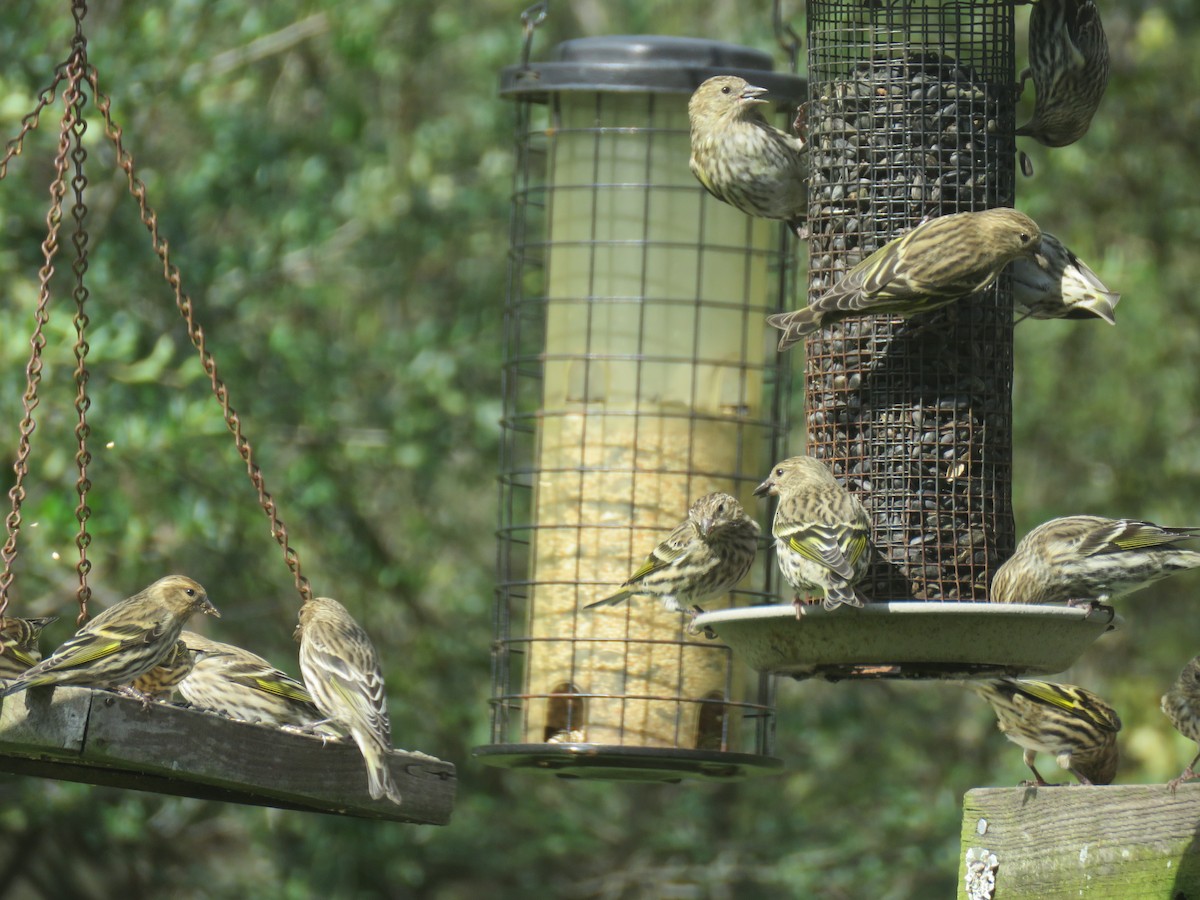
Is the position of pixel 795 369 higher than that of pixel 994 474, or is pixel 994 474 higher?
pixel 795 369

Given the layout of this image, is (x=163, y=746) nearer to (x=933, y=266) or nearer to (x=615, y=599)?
(x=615, y=599)

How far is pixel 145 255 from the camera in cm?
1370

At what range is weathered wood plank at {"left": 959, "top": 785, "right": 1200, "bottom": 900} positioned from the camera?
18.3 ft

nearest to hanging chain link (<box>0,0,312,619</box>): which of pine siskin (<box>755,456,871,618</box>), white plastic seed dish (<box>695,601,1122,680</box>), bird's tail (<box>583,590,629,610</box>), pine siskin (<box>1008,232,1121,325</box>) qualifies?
bird's tail (<box>583,590,629,610</box>)

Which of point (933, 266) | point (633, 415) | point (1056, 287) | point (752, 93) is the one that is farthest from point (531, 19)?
point (933, 266)

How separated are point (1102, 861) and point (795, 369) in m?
9.74

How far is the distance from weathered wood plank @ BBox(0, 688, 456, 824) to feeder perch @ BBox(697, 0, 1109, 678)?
193 cm

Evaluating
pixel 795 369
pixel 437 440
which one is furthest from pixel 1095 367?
pixel 437 440

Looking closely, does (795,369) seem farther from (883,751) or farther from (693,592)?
(693,592)

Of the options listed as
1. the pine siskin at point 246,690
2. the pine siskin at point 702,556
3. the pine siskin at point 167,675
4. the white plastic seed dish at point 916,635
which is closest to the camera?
the white plastic seed dish at point 916,635

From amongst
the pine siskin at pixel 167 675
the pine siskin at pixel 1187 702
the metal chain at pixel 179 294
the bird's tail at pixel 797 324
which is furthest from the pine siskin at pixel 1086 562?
the pine siskin at pixel 167 675

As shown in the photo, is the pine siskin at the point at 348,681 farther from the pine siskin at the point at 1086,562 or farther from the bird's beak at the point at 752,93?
the bird's beak at the point at 752,93

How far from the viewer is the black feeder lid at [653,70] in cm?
948

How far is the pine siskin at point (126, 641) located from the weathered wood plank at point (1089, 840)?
9.52ft
